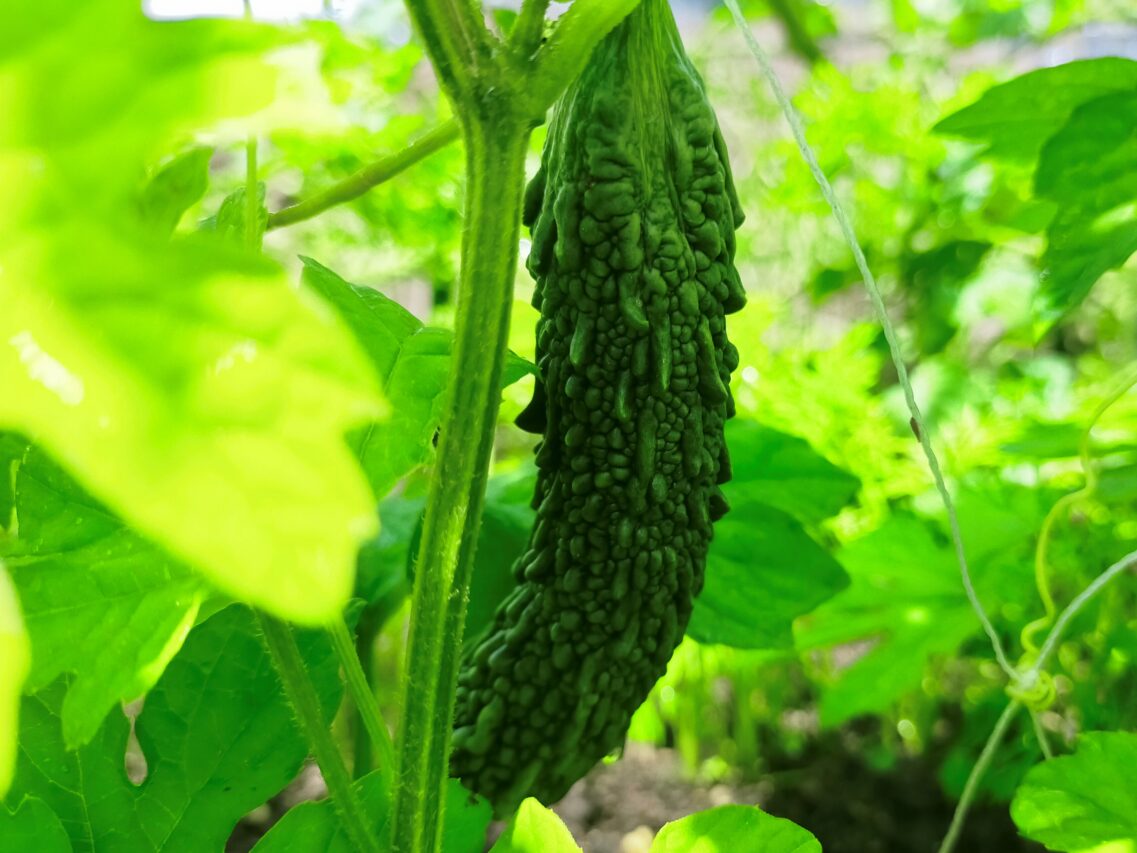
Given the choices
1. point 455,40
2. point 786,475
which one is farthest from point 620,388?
point 786,475

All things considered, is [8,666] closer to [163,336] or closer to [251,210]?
[163,336]

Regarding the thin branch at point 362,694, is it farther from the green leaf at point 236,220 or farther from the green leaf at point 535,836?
the green leaf at point 236,220

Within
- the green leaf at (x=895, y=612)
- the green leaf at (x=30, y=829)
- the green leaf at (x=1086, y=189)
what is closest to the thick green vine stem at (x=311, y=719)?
the green leaf at (x=30, y=829)

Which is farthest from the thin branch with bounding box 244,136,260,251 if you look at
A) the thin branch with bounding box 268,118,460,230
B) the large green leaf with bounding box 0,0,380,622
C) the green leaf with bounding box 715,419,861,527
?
the green leaf with bounding box 715,419,861,527

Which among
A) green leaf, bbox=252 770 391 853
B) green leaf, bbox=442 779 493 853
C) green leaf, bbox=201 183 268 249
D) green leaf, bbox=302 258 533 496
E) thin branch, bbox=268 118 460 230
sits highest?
green leaf, bbox=201 183 268 249

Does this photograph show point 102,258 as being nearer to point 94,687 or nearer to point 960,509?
point 94,687

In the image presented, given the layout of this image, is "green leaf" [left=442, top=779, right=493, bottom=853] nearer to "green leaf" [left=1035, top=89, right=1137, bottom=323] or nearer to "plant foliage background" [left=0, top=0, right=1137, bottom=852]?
"plant foliage background" [left=0, top=0, right=1137, bottom=852]
